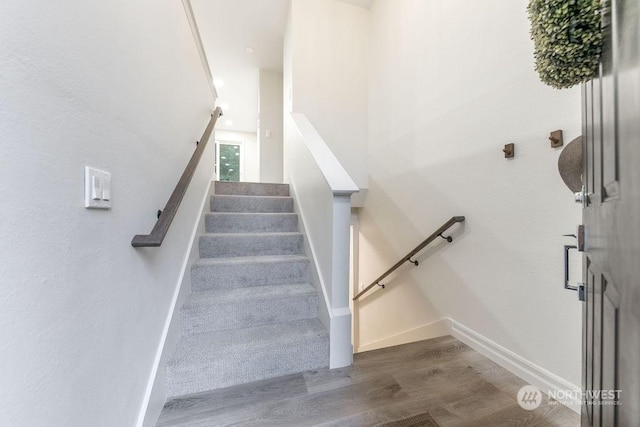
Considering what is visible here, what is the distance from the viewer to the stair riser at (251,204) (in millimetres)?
2631

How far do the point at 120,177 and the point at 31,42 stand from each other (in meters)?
0.46

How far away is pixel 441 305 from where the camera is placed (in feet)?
6.98

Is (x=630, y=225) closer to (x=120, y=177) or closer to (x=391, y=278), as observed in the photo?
(x=120, y=177)

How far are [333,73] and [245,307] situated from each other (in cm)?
306

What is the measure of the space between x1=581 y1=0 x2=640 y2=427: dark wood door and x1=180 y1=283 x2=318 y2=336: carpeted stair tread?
144 centimetres

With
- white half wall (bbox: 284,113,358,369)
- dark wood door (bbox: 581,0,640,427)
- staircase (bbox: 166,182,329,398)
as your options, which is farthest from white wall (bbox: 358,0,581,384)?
staircase (bbox: 166,182,329,398)

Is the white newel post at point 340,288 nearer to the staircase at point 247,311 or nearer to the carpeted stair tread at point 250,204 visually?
the staircase at point 247,311

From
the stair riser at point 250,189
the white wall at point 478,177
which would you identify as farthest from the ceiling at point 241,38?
Answer: the stair riser at point 250,189

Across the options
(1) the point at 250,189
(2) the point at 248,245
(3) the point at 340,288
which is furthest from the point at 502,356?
(1) the point at 250,189

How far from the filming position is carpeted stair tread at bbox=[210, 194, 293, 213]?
104 inches

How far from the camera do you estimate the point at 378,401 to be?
1.26m

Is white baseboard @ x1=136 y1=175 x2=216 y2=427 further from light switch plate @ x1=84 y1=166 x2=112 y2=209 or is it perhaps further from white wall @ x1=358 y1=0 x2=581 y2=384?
white wall @ x1=358 y1=0 x2=581 y2=384

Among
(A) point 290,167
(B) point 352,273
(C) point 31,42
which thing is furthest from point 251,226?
(B) point 352,273

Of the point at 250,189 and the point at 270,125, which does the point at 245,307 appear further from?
the point at 270,125
